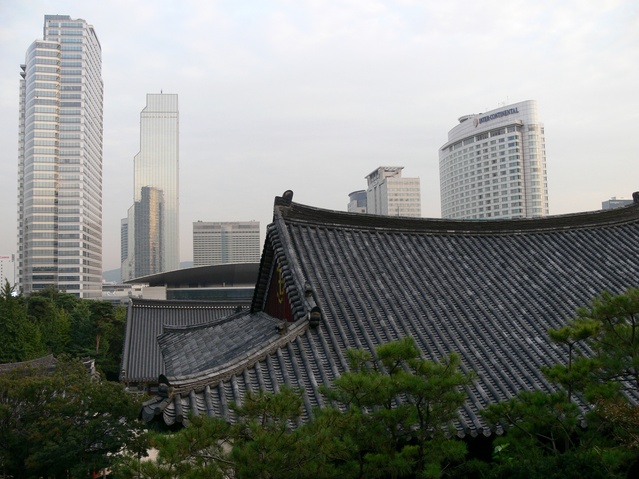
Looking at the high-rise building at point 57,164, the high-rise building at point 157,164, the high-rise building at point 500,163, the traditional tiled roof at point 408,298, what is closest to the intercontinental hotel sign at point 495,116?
the high-rise building at point 500,163

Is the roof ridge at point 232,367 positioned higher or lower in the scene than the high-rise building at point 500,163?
lower

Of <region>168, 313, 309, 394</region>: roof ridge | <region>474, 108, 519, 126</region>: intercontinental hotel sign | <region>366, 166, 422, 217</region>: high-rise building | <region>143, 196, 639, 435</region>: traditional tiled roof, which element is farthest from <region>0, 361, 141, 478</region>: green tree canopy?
<region>366, 166, 422, 217</region>: high-rise building

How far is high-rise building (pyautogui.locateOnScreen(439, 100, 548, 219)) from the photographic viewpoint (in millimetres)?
98375

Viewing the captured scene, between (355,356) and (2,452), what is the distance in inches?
525

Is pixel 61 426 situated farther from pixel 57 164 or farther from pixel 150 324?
pixel 57 164

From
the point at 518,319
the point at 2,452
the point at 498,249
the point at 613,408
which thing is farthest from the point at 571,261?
the point at 2,452

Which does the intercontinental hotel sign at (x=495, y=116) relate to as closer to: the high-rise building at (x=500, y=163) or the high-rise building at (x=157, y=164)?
the high-rise building at (x=500, y=163)

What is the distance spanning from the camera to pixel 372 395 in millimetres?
5711

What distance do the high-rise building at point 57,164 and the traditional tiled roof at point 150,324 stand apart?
68441mm

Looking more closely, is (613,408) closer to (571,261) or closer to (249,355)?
(249,355)

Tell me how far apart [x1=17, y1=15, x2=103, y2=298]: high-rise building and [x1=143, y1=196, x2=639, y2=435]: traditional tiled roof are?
94034 millimetres

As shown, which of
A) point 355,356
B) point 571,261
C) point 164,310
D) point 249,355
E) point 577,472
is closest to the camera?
point 577,472

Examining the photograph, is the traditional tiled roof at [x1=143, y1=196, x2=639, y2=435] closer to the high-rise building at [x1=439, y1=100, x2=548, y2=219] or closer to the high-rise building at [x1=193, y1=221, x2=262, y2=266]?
the high-rise building at [x1=439, y1=100, x2=548, y2=219]

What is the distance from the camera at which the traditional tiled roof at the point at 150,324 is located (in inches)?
1314
